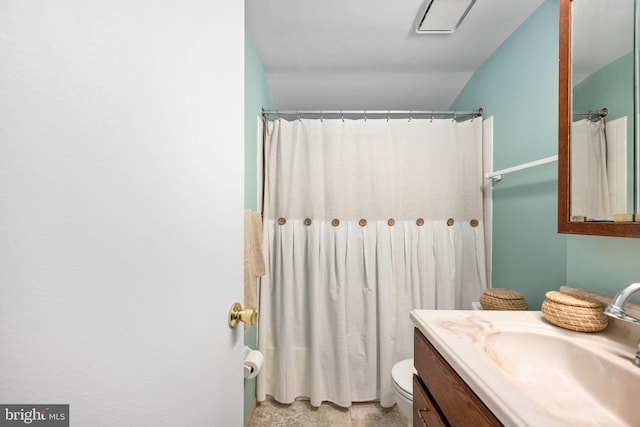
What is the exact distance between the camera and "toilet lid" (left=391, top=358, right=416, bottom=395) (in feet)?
4.41

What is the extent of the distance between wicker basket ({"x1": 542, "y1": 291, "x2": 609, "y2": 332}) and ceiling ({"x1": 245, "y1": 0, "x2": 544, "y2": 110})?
4.66ft

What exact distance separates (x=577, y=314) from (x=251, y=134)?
1.66 meters

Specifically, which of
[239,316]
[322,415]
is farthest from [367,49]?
[322,415]

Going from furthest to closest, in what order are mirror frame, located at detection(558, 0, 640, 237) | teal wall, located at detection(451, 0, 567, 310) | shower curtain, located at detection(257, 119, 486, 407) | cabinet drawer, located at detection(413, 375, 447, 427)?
shower curtain, located at detection(257, 119, 486, 407) → teal wall, located at detection(451, 0, 567, 310) → mirror frame, located at detection(558, 0, 640, 237) → cabinet drawer, located at detection(413, 375, 447, 427)

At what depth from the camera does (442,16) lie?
1397 millimetres

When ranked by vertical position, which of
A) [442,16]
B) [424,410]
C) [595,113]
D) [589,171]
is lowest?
[424,410]

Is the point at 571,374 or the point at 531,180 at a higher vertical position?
the point at 531,180

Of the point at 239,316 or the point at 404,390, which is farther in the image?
the point at 404,390

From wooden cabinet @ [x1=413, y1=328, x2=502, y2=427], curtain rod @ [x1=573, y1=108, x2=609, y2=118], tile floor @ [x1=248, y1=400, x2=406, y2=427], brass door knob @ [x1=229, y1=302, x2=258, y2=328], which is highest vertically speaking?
curtain rod @ [x1=573, y1=108, x2=609, y2=118]

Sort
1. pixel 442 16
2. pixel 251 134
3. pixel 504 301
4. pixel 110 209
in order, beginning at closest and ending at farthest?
pixel 110 209 < pixel 504 301 < pixel 442 16 < pixel 251 134

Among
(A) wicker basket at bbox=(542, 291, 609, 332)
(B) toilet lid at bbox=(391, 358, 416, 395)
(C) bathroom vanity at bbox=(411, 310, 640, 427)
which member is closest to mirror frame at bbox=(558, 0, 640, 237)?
(A) wicker basket at bbox=(542, 291, 609, 332)

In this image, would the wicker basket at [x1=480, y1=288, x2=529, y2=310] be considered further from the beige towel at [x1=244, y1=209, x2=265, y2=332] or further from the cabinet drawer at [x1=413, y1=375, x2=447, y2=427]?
the beige towel at [x1=244, y1=209, x2=265, y2=332]

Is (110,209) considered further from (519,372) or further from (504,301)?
(504,301)

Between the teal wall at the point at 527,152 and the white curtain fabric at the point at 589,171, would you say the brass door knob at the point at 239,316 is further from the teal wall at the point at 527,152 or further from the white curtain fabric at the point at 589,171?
the teal wall at the point at 527,152
